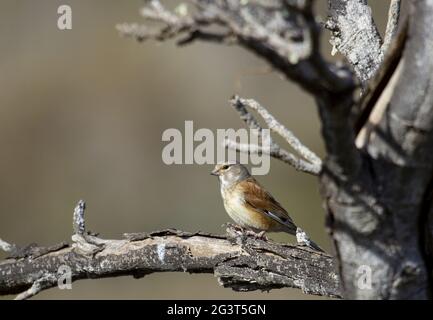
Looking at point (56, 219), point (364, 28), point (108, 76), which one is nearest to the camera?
point (364, 28)

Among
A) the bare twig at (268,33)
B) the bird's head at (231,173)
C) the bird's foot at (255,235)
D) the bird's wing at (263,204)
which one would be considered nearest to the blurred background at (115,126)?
the bird's head at (231,173)

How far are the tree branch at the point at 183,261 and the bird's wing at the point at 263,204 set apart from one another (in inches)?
86.6

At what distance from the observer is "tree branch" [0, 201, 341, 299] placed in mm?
3699

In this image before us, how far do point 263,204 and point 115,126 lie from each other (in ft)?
14.0

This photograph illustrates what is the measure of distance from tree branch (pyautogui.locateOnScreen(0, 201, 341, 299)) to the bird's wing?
86.6 inches

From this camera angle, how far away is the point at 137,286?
921cm

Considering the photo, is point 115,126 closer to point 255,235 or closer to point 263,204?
A: point 263,204

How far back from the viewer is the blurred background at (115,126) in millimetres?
9633

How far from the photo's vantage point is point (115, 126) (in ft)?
32.9

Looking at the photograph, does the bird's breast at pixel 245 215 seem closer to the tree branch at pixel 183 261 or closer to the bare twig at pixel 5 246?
the tree branch at pixel 183 261

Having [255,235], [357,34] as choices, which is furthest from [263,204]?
[357,34]
